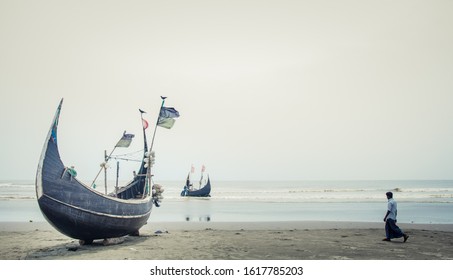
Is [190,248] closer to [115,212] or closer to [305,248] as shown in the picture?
[115,212]

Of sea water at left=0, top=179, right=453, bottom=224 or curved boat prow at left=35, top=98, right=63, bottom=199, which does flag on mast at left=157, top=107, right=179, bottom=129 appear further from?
sea water at left=0, top=179, right=453, bottom=224

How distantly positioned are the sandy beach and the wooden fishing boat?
1.63 feet

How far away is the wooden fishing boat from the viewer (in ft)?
25.5

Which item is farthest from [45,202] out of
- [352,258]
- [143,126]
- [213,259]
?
[352,258]

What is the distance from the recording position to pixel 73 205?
8.15 meters

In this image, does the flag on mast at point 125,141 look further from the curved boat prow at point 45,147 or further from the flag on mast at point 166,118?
the curved boat prow at point 45,147

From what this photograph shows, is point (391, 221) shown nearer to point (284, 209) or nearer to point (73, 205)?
point (73, 205)

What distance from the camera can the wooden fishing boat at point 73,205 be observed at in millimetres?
7770

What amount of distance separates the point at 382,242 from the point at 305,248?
2.37 metres

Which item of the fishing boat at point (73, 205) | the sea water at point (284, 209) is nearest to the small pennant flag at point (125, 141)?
the fishing boat at point (73, 205)

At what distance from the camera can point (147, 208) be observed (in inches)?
432

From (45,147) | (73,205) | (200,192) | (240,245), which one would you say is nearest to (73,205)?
(73,205)
